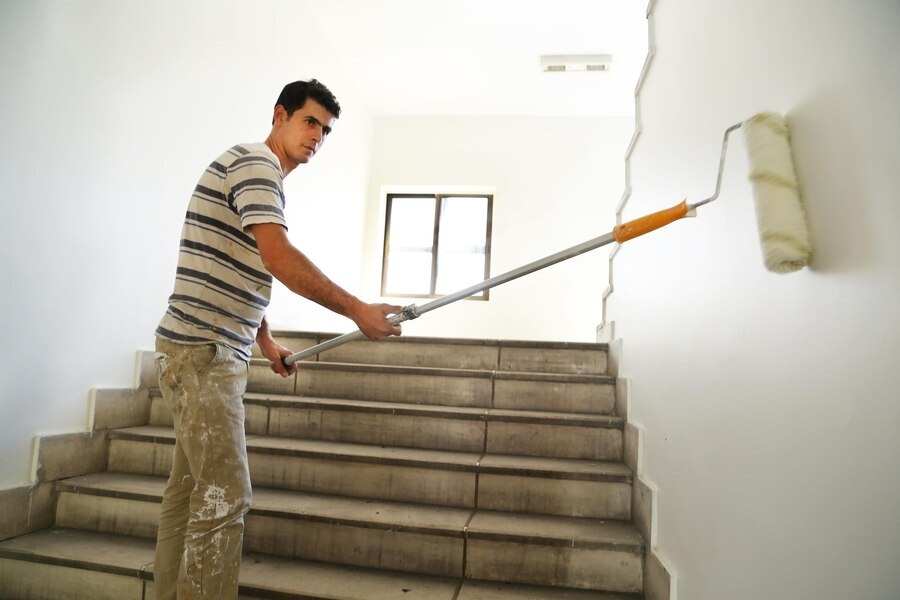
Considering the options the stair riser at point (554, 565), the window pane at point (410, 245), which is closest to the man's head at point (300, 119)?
the stair riser at point (554, 565)

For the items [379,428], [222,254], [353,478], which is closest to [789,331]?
[222,254]

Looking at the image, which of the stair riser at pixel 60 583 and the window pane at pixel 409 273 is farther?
the window pane at pixel 409 273

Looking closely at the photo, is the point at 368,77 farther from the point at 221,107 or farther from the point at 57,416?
the point at 57,416

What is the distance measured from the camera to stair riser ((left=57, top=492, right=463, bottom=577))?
1913 millimetres

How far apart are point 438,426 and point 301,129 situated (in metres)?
1.48

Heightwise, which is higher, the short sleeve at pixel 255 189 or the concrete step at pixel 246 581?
the short sleeve at pixel 255 189

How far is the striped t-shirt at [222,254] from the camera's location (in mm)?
1345

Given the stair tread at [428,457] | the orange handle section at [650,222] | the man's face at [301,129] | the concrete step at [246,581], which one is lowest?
the concrete step at [246,581]

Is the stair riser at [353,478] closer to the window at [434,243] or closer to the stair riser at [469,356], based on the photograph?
the stair riser at [469,356]

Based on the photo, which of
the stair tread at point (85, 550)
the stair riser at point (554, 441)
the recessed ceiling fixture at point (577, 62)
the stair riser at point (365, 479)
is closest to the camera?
the stair tread at point (85, 550)

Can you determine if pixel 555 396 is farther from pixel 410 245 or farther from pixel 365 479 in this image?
pixel 410 245

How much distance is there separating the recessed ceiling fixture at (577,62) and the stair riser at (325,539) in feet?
15.1

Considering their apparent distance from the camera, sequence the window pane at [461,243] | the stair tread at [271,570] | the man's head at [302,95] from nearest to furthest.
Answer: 1. the man's head at [302,95]
2. the stair tread at [271,570]
3. the window pane at [461,243]

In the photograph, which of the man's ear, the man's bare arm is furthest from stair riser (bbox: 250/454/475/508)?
the man's ear
